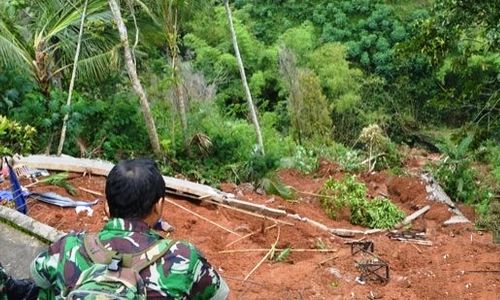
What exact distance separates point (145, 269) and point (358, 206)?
758 cm

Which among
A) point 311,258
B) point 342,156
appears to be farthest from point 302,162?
point 311,258

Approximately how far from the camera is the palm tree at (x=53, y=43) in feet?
30.8

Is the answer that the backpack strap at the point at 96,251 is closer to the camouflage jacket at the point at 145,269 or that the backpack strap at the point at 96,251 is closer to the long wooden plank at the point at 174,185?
the camouflage jacket at the point at 145,269

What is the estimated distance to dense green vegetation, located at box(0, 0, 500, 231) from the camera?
7922mm

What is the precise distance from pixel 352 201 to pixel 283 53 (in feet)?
40.1

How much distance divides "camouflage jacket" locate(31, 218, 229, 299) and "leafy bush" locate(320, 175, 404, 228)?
7.26 meters

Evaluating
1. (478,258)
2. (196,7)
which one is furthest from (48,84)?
(478,258)

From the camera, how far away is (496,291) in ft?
22.0

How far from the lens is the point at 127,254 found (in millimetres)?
2254

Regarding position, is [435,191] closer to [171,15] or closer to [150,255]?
[171,15]

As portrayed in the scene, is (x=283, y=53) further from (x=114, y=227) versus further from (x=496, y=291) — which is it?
(x=114, y=227)

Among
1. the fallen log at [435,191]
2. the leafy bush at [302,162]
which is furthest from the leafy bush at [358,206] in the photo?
the leafy bush at [302,162]

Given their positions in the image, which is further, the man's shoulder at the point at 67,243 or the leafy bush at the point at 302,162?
the leafy bush at the point at 302,162

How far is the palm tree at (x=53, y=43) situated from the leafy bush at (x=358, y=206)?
3.58m
